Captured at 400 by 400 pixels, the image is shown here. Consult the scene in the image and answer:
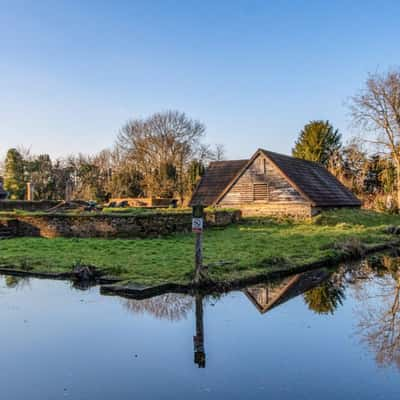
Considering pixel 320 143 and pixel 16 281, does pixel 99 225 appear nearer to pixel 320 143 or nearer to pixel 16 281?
pixel 16 281

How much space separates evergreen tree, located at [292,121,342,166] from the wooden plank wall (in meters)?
A: 22.7

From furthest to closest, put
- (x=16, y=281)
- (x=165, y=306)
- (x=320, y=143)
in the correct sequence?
(x=320, y=143), (x=16, y=281), (x=165, y=306)

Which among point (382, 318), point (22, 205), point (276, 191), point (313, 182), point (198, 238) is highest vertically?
point (313, 182)

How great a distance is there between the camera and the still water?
435 cm

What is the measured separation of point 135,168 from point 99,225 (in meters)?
27.0

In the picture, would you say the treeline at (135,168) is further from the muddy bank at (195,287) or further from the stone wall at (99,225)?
the muddy bank at (195,287)

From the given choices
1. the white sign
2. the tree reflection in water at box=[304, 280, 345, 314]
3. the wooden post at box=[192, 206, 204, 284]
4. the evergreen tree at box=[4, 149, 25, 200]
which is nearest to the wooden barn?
the tree reflection in water at box=[304, 280, 345, 314]

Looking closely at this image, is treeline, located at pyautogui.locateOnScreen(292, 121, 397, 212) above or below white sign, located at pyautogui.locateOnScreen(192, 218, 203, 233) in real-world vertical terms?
above

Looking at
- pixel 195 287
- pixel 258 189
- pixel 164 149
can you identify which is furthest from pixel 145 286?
pixel 164 149

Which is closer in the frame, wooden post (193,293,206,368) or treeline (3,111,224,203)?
wooden post (193,293,206,368)

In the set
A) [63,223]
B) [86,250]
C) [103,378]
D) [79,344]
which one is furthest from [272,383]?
[63,223]

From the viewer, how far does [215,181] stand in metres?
31.4

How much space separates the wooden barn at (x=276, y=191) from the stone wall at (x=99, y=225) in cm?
887

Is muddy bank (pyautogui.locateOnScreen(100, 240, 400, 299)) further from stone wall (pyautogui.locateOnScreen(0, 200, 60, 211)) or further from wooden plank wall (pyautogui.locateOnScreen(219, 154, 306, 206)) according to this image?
stone wall (pyautogui.locateOnScreen(0, 200, 60, 211))
